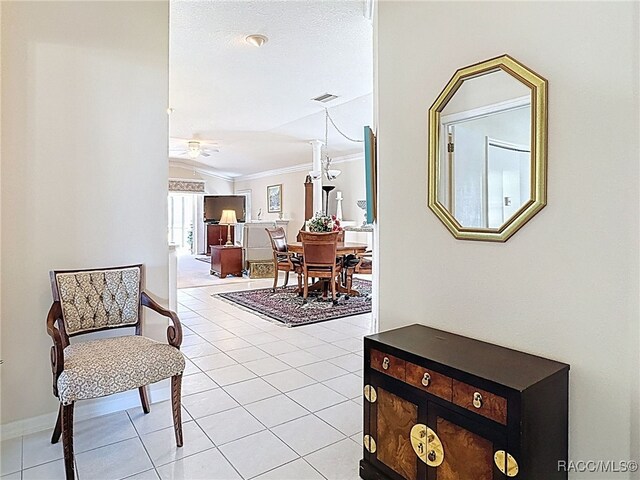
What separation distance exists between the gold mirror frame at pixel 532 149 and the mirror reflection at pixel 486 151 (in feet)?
0.06

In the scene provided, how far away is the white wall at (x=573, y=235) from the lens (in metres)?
1.34

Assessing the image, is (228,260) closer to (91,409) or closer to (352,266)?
(352,266)

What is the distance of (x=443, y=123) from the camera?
1906mm

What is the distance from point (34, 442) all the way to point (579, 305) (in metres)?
2.65

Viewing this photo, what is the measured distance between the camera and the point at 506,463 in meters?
1.24

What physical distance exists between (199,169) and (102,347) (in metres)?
10.9

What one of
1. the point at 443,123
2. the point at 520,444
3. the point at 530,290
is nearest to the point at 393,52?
the point at 443,123

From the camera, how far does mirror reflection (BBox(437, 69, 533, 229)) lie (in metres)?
1.61

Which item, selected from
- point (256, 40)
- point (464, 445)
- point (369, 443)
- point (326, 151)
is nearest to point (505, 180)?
point (464, 445)

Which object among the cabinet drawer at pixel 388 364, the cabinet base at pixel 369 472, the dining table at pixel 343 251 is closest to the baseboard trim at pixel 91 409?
the cabinet base at pixel 369 472

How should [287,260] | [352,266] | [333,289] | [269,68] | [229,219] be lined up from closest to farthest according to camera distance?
[269,68] → [333,289] → [352,266] → [287,260] → [229,219]

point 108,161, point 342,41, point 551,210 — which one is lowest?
point 551,210

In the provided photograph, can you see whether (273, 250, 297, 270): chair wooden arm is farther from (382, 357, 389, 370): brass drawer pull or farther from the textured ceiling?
(382, 357, 389, 370): brass drawer pull

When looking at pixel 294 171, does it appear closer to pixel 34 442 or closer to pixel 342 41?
pixel 342 41
